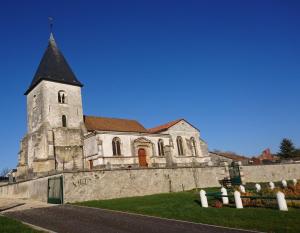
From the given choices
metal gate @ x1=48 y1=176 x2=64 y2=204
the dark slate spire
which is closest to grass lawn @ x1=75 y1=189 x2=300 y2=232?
metal gate @ x1=48 y1=176 x2=64 y2=204

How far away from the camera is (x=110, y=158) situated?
105 ft

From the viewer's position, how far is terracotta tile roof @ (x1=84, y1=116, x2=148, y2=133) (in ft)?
116

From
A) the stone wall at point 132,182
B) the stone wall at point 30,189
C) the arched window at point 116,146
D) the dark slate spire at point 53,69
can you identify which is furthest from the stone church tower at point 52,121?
the stone wall at point 132,182

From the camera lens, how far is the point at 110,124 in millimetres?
37031

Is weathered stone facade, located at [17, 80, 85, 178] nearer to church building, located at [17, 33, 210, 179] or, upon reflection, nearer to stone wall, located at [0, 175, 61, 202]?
church building, located at [17, 33, 210, 179]

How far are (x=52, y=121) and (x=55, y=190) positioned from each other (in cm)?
1534

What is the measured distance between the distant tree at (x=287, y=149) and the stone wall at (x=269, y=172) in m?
16.3

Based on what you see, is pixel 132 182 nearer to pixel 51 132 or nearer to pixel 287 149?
pixel 51 132

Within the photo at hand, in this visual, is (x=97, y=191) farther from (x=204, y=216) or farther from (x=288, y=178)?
(x=288, y=178)

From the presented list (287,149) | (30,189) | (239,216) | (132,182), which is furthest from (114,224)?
(287,149)

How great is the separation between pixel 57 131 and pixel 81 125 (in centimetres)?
319

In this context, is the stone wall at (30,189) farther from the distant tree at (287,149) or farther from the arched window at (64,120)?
the distant tree at (287,149)

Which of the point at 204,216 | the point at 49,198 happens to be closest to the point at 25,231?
the point at 204,216

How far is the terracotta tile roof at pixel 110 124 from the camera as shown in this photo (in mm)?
35219
